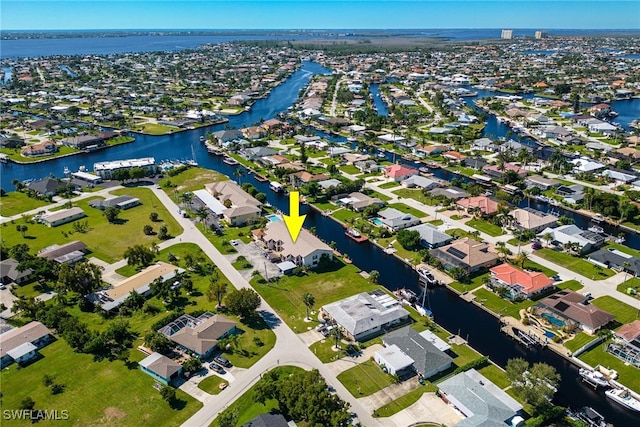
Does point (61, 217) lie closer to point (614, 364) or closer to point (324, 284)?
point (324, 284)

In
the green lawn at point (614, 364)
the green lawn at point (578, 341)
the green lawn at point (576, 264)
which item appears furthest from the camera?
the green lawn at point (576, 264)

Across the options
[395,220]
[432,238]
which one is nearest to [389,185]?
[395,220]

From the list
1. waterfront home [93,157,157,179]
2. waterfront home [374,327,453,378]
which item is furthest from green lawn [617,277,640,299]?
waterfront home [93,157,157,179]

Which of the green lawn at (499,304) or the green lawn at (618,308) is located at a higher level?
the green lawn at (618,308)

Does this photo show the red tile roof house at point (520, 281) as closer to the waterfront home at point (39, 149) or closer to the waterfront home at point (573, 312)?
the waterfront home at point (573, 312)

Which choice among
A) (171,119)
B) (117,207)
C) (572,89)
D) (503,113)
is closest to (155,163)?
(117,207)

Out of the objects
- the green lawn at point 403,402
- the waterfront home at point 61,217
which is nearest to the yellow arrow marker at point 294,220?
the green lawn at point 403,402
